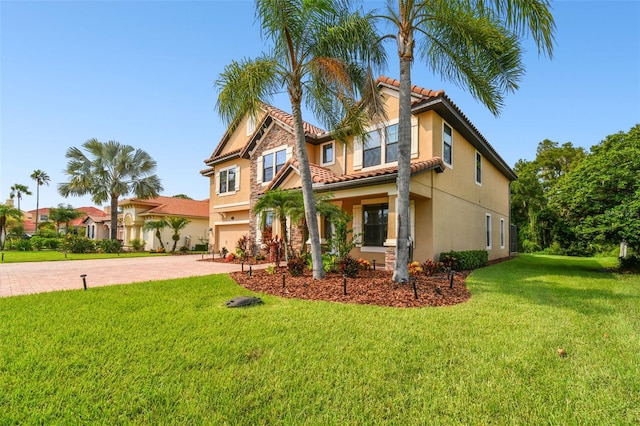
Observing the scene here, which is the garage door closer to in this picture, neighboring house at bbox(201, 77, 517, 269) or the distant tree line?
neighboring house at bbox(201, 77, 517, 269)

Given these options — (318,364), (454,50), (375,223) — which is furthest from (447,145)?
(318,364)

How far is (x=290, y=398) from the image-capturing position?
3.05m

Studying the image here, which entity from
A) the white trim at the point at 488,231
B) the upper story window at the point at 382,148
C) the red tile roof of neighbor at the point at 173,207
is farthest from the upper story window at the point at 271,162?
the red tile roof of neighbor at the point at 173,207

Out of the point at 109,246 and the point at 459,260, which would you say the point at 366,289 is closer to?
the point at 459,260

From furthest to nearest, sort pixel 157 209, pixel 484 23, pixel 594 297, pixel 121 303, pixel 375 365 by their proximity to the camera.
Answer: pixel 157 209 → pixel 484 23 → pixel 594 297 → pixel 121 303 → pixel 375 365

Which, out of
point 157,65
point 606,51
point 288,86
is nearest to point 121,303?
point 288,86

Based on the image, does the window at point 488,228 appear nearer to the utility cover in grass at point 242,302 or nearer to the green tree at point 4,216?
the utility cover in grass at point 242,302

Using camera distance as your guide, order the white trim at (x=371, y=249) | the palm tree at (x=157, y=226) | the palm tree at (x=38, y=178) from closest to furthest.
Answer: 1. the white trim at (x=371, y=249)
2. the palm tree at (x=157, y=226)
3. the palm tree at (x=38, y=178)

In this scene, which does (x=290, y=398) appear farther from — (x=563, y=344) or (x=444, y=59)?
(x=444, y=59)

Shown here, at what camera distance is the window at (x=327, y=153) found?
15686mm

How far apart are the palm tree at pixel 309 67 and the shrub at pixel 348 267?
0.91 metres

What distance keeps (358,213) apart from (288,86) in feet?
23.1

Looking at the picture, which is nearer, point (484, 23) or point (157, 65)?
point (484, 23)

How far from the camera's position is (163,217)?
1102 inches
